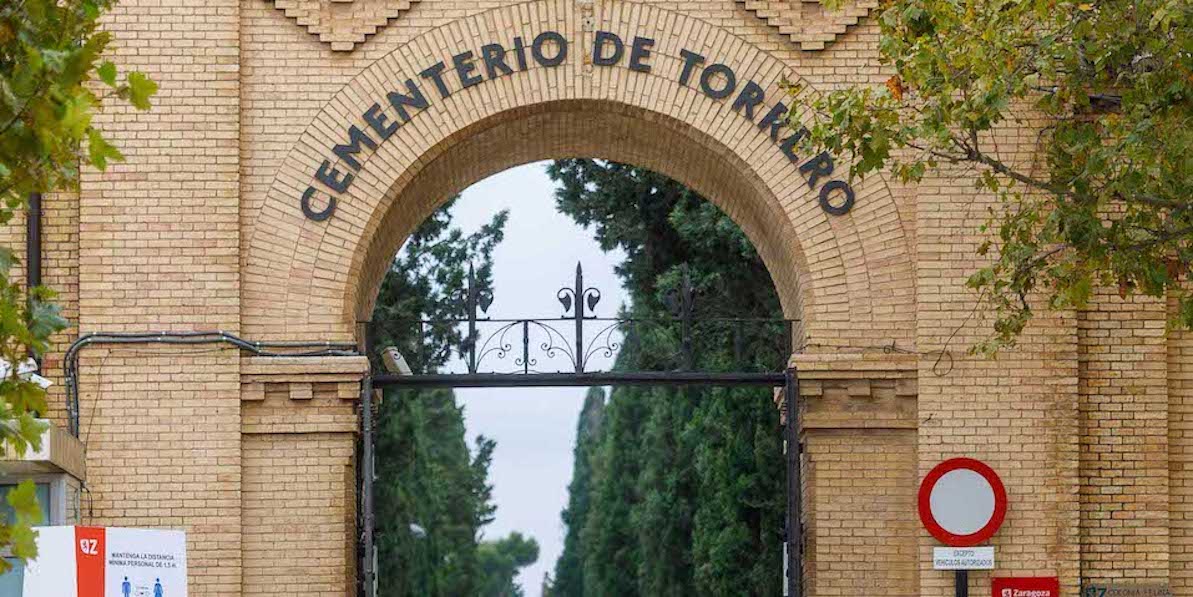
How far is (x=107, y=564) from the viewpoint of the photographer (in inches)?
606

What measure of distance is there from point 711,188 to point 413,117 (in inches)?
108

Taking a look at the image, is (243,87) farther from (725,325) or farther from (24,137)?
(725,325)

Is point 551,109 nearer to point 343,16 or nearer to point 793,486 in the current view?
point 343,16

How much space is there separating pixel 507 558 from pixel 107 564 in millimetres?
131251

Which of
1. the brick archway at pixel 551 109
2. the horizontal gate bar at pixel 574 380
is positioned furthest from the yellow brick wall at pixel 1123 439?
the horizontal gate bar at pixel 574 380

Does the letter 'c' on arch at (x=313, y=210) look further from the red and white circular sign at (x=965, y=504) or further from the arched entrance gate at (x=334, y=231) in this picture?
the red and white circular sign at (x=965, y=504)

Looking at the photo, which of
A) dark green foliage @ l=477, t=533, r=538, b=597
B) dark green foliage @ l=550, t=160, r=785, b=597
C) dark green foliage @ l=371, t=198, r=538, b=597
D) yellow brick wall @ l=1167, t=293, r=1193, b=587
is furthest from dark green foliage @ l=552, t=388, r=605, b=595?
yellow brick wall @ l=1167, t=293, r=1193, b=587

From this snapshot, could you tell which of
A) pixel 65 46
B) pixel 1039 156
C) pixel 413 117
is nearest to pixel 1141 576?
pixel 1039 156

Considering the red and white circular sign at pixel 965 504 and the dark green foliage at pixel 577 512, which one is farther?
the dark green foliage at pixel 577 512

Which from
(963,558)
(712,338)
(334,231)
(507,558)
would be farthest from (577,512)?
(963,558)

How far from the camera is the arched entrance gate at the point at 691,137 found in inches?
718

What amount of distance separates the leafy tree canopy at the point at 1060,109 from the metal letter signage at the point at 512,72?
7.14ft

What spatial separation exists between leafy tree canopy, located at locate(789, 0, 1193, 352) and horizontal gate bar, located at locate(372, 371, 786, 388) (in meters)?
2.92

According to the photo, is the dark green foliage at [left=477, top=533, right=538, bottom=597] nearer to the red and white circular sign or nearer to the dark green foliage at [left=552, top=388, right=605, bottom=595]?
the dark green foliage at [left=552, top=388, right=605, bottom=595]
